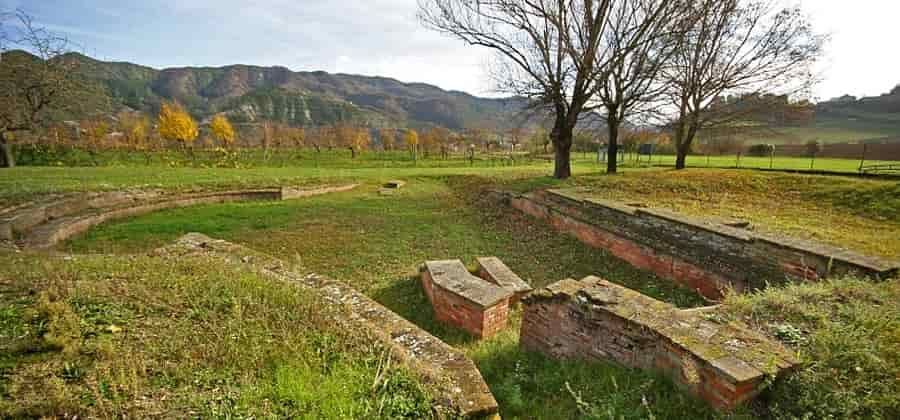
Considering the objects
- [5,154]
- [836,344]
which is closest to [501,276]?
[836,344]

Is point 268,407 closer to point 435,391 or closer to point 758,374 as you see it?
point 435,391

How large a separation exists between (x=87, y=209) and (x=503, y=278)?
12673mm

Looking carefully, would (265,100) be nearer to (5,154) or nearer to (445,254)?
(5,154)

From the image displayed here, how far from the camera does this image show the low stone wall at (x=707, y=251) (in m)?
4.70

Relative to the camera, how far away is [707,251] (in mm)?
5844

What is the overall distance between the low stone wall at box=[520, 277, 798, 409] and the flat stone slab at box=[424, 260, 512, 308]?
59 cm

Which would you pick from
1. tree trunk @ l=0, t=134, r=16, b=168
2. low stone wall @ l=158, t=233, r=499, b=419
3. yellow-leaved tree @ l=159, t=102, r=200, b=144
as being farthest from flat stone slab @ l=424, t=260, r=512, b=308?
yellow-leaved tree @ l=159, t=102, r=200, b=144

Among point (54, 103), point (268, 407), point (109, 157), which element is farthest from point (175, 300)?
point (109, 157)

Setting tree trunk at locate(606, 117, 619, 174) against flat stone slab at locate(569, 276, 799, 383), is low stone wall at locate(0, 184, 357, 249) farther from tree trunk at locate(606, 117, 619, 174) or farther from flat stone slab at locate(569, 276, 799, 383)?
tree trunk at locate(606, 117, 619, 174)

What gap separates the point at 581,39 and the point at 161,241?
51.2 feet

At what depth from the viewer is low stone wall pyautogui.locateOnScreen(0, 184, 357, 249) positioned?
788cm

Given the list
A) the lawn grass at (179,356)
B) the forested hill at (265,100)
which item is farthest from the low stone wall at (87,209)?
the forested hill at (265,100)

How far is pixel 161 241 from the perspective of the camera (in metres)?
8.11

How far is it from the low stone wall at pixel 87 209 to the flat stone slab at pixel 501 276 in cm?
883
